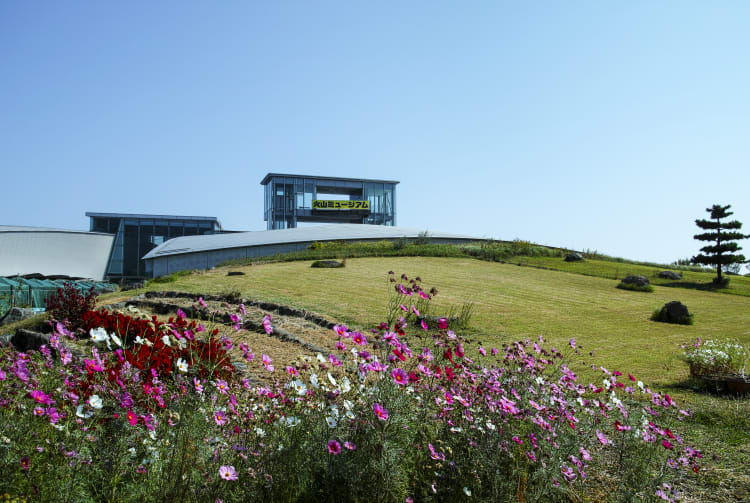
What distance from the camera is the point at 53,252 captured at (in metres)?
30.9

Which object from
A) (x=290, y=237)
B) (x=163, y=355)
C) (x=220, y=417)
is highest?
(x=290, y=237)

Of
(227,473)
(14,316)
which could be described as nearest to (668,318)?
(227,473)

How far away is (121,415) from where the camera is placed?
207 cm

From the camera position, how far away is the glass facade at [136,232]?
117 feet

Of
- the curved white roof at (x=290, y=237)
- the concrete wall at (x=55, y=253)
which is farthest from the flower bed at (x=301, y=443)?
the concrete wall at (x=55, y=253)

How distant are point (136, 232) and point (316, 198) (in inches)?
558

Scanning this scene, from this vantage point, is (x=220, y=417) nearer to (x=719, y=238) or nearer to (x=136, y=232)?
(x=719, y=238)

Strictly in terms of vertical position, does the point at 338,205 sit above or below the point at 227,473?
above

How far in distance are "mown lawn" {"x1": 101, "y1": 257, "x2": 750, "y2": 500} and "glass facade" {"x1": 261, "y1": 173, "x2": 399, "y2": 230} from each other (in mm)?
18221

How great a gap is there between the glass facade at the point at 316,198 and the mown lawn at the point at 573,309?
18.2m

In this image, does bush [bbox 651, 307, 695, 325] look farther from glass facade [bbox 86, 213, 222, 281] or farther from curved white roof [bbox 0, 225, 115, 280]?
glass facade [bbox 86, 213, 222, 281]

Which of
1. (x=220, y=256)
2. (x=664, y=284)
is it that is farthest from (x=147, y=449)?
(x=220, y=256)

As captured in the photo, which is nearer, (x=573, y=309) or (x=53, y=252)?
(x=573, y=309)

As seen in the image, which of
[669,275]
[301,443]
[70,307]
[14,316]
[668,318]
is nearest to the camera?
[301,443]
